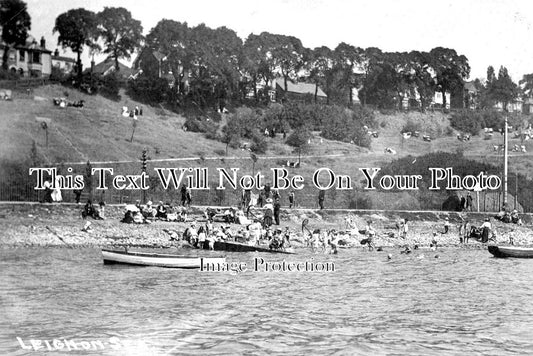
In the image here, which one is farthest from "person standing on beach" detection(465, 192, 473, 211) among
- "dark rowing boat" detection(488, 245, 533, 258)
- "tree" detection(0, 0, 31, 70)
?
"tree" detection(0, 0, 31, 70)

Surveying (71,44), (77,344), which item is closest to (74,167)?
(71,44)

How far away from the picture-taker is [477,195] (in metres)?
49.2

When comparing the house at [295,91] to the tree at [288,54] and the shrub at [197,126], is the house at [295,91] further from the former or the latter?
the shrub at [197,126]

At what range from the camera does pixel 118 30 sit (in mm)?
36094

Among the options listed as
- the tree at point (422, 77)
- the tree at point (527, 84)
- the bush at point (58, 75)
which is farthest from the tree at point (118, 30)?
the tree at point (422, 77)

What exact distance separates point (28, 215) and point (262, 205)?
12.5 meters

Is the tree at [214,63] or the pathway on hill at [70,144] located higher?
the tree at [214,63]

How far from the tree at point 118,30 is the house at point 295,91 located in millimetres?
30639

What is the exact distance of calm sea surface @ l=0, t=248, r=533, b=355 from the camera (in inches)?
683

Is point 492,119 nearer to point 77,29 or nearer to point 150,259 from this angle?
point 77,29

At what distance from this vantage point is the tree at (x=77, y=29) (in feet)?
98.6

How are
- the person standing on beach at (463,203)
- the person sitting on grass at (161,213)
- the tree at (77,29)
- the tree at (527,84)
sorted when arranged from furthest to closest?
the tree at (527,84) < the person standing on beach at (463,203) < the person sitting on grass at (161,213) < the tree at (77,29)

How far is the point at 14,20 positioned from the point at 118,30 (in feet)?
26.0

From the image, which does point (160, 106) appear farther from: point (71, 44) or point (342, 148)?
point (71, 44)
